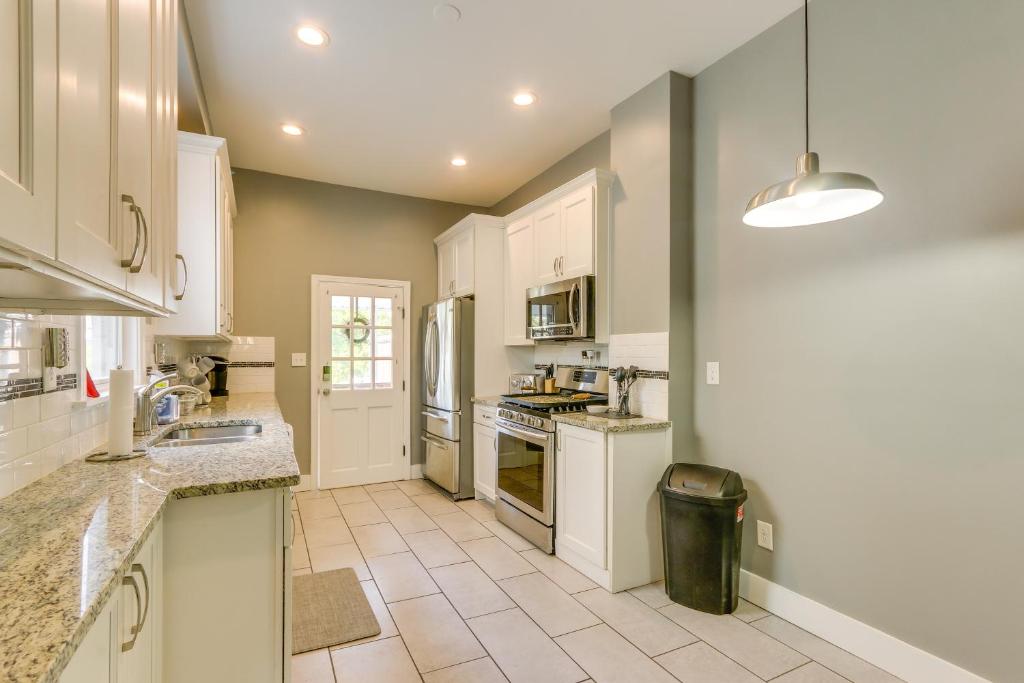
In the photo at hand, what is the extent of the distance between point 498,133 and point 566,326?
1485 mm

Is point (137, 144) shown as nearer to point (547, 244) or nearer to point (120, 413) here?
point (120, 413)

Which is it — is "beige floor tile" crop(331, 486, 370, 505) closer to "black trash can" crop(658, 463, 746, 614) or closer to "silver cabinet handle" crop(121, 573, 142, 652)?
"black trash can" crop(658, 463, 746, 614)

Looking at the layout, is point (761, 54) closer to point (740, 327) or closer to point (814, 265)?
point (814, 265)

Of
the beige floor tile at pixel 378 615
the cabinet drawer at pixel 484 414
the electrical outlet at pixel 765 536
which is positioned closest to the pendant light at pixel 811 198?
the electrical outlet at pixel 765 536

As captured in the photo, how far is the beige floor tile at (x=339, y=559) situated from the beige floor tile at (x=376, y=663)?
67 cm

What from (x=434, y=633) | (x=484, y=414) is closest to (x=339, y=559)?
(x=434, y=633)

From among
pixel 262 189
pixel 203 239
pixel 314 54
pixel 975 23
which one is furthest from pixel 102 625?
pixel 262 189

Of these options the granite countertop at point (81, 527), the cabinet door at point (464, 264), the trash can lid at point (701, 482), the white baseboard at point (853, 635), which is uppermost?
the cabinet door at point (464, 264)

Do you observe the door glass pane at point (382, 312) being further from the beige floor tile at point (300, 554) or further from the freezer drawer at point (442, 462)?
the beige floor tile at point (300, 554)

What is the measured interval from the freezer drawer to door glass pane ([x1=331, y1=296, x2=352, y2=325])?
129 centimetres

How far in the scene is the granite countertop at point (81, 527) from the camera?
0.67 m

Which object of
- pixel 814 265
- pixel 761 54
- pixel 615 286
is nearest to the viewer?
pixel 814 265

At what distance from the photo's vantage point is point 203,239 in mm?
2727

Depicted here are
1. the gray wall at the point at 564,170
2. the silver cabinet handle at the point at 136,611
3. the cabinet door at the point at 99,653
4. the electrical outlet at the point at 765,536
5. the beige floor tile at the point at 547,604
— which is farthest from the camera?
the gray wall at the point at 564,170
